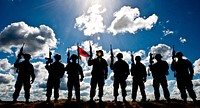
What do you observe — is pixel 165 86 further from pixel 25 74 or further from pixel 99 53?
pixel 25 74

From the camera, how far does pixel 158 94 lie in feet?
48.8

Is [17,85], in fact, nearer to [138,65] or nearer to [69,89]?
[69,89]

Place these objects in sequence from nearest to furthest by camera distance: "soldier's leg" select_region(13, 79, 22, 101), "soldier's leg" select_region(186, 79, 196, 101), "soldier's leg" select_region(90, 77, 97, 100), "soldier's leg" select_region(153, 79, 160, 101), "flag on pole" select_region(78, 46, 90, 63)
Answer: "soldier's leg" select_region(90, 77, 97, 100), "soldier's leg" select_region(186, 79, 196, 101), "soldier's leg" select_region(13, 79, 22, 101), "soldier's leg" select_region(153, 79, 160, 101), "flag on pole" select_region(78, 46, 90, 63)

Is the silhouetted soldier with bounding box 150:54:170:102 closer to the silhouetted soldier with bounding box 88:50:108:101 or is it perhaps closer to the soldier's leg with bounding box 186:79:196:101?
the soldier's leg with bounding box 186:79:196:101

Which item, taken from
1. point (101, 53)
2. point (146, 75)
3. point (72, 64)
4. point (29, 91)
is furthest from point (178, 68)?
point (29, 91)

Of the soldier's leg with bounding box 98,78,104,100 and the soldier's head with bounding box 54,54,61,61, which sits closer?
the soldier's leg with bounding box 98,78,104,100

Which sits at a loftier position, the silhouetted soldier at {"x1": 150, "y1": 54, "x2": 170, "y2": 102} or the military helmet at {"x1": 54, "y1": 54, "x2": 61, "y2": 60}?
the military helmet at {"x1": 54, "y1": 54, "x2": 61, "y2": 60}

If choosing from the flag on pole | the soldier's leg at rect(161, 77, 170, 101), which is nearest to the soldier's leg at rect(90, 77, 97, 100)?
the soldier's leg at rect(161, 77, 170, 101)

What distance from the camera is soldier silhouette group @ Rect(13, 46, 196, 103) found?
44.4 ft

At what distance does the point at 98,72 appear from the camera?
525 inches

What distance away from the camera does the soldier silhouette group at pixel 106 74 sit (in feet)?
44.4

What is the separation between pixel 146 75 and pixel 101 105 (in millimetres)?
4549

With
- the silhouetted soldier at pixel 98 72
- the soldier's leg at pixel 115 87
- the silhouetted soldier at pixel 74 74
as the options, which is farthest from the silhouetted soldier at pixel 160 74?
the silhouetted soldier at pixel 74 74

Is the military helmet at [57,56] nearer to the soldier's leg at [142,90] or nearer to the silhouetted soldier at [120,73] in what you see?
the silhouetted soldier at [120,73]
